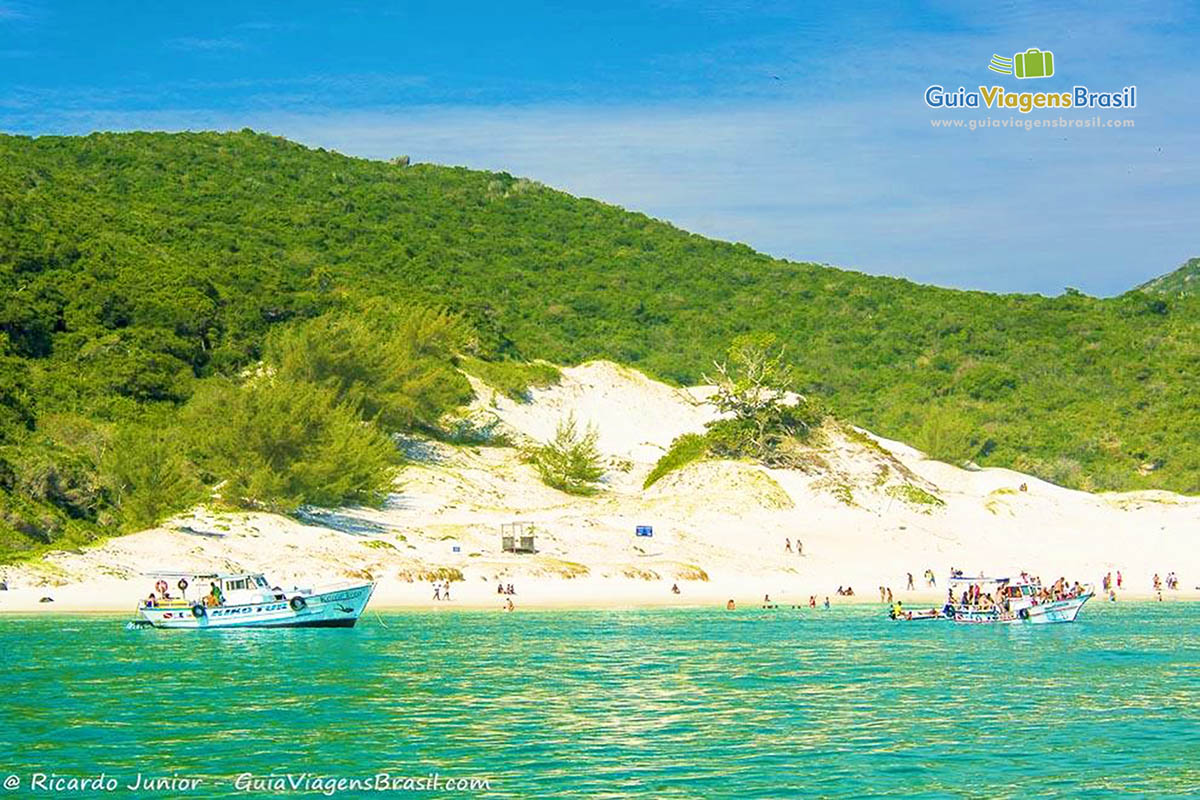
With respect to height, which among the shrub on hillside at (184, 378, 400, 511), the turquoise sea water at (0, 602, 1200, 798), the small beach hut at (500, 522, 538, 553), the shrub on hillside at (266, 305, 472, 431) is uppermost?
the shrub on hillside at (266, 305, 472, 431)

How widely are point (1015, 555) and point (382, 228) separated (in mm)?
92495

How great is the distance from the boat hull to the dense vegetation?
31.4 ft

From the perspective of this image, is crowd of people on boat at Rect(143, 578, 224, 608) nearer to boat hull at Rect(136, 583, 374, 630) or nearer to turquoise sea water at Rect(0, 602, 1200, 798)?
boat hull at Rect(136, 583, 374, 630)

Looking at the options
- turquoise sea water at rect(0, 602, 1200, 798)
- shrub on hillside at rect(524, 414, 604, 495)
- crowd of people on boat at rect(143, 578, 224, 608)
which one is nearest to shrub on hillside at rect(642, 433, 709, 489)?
shrub on hillside at rect(524, 414, 604, 495)

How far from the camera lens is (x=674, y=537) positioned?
6391cm

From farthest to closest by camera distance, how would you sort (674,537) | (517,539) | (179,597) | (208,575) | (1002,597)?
1. (674,537)
2. (517,539)
3. (1002,597)
4. (179,597)
5. (208,575)

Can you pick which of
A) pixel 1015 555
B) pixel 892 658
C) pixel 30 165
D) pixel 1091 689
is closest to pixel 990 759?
pixel 1091 689

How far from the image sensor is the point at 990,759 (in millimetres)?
25078

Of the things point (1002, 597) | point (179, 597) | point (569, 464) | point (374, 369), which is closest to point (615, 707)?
point (179, 597)

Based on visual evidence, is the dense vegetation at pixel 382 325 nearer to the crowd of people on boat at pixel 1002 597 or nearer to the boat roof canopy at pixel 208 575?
the boat roof canopy at pixel 208 575

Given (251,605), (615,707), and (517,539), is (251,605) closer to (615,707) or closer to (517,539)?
(517,539)

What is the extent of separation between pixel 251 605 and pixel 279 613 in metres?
Answer: 0.98

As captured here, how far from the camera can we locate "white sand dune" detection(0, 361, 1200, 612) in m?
53.0

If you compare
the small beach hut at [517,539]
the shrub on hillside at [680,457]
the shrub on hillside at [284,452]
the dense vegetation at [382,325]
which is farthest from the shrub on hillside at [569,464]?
the small beach hut at [517,539]
